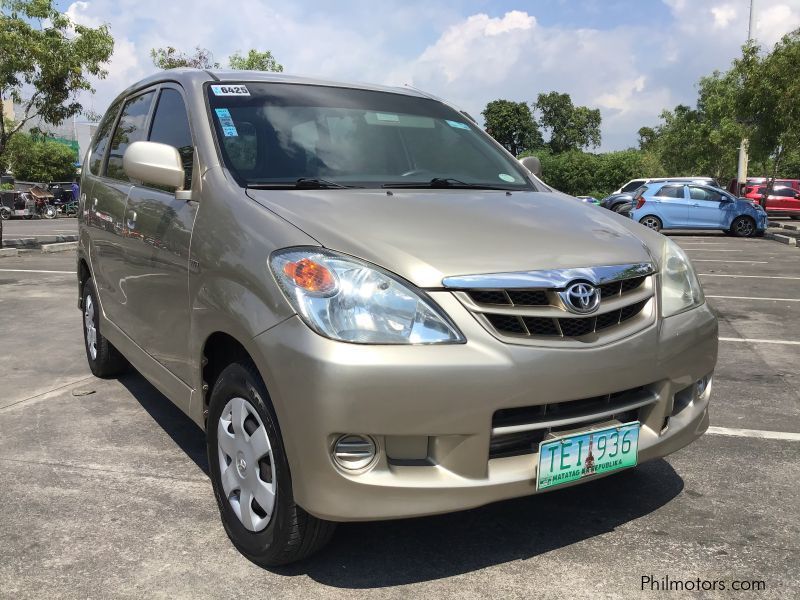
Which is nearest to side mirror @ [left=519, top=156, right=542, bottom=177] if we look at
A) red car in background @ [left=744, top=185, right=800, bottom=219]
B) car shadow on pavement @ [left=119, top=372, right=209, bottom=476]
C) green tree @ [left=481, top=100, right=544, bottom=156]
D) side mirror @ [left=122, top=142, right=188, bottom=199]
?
side mirror @ [left=122, top=142, right=188, bottom=199]

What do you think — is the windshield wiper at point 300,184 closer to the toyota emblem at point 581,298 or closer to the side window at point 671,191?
the toyota emblem at point 581,298

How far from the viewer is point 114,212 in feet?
12.9

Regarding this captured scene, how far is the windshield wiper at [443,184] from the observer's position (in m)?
3.14

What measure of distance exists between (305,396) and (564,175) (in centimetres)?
6812

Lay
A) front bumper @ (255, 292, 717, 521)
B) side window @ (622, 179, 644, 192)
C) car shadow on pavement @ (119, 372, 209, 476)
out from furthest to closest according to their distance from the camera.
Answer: side window @ (622, 179, 644, 192)
car shadow on pavement @ (119, 372, 209, 476)
front bumper @ (255, 292, 717, 521)

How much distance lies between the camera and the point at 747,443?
12.6ft

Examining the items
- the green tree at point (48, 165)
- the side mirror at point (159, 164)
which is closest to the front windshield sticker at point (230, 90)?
the side mirror at point (159, 164)

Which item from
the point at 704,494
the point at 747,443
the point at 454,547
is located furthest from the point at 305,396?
the point at 747,443

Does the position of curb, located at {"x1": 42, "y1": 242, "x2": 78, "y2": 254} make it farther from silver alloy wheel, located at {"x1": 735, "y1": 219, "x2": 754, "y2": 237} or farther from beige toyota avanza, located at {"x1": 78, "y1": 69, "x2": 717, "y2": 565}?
silver alloy wheel, located at {"x1": 735, "y1": 219, "x2": 754, "y2": 237}

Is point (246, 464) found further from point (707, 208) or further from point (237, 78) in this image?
point (707, 208)

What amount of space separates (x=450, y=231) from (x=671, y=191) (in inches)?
774

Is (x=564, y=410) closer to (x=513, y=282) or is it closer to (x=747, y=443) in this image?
(x=513, y=282)

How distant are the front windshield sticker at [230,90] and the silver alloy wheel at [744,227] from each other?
19.6 meters

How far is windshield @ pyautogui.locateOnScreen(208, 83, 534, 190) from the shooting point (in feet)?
10.00
